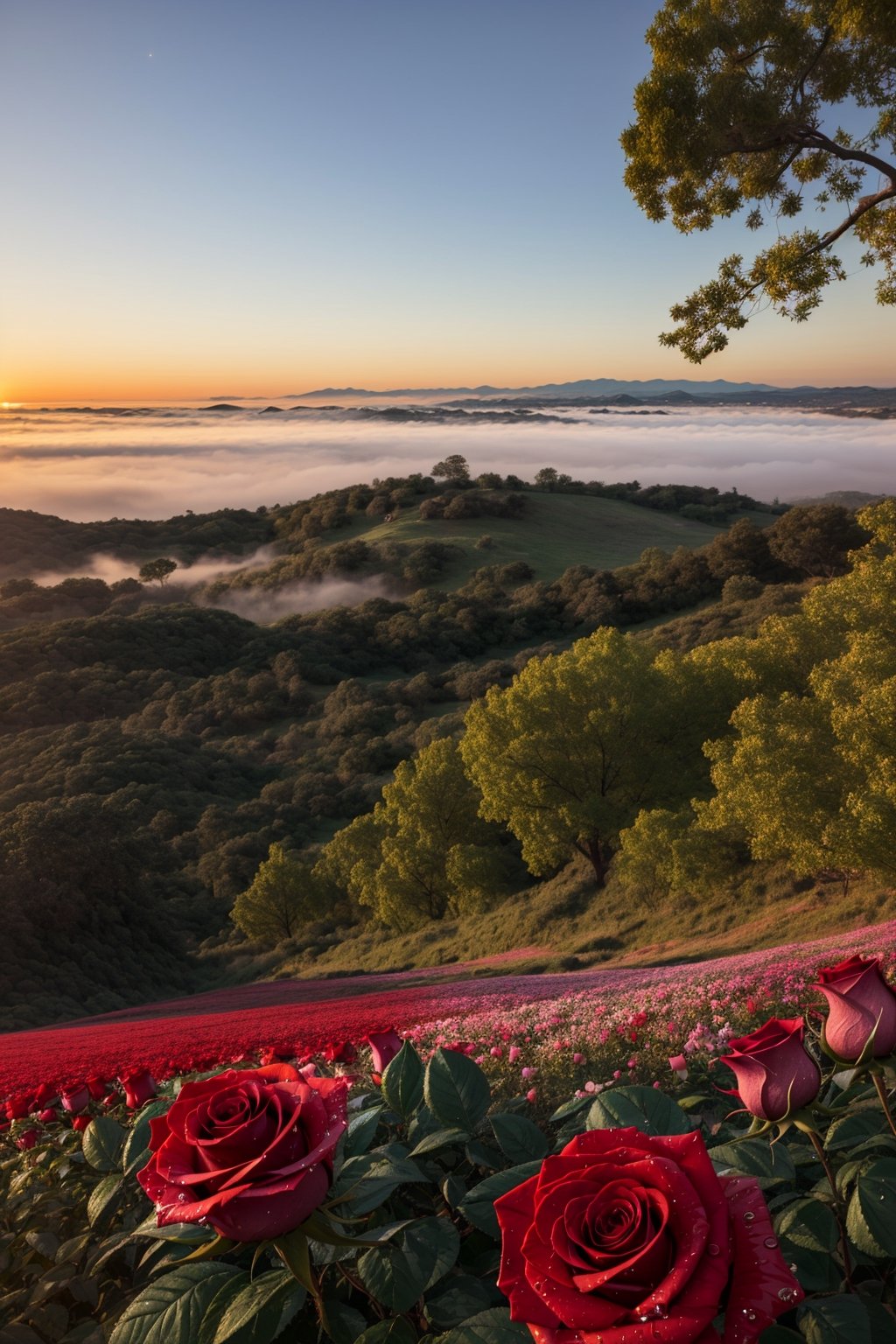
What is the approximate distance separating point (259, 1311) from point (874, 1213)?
1354 millimetres

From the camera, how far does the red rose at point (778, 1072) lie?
214cm

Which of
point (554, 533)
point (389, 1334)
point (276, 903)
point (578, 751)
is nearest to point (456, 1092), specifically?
point (389, 1334)

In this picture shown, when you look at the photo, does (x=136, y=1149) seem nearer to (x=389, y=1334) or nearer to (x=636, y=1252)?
(x=389, y=1334)

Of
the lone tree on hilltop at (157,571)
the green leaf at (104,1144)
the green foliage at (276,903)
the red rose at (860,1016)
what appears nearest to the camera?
the red rose at (860,1016)

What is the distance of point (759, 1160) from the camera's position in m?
2.27

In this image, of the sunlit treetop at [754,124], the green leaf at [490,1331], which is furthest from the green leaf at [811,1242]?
the sunlit treetop at [754,124]

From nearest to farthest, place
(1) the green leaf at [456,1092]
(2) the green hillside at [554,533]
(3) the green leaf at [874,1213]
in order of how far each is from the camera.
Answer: (3) the green leaf at [874,1213], (1) the green leaf at [456,1092], (2) the green hillside at [554,533]

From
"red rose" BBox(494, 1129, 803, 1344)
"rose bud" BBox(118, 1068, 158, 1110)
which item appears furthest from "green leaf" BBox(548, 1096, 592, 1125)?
"rose bud" BBox(118, 1068, 158, 1110)

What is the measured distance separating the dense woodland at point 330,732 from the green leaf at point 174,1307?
1950 centimetres

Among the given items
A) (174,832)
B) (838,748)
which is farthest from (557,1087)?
(174,832)

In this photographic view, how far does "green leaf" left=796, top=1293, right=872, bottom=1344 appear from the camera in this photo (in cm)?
175

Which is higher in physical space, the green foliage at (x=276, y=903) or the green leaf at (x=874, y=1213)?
the green leaf at (x=874, y=1213)

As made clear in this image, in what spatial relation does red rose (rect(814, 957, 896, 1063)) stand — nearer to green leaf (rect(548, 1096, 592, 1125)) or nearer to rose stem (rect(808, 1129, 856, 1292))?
rose stem (rect(808, 1129, 856, 1292))

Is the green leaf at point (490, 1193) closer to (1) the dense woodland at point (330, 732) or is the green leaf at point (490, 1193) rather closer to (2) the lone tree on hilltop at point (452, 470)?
(1) the dense woodland at point (330, 732)
